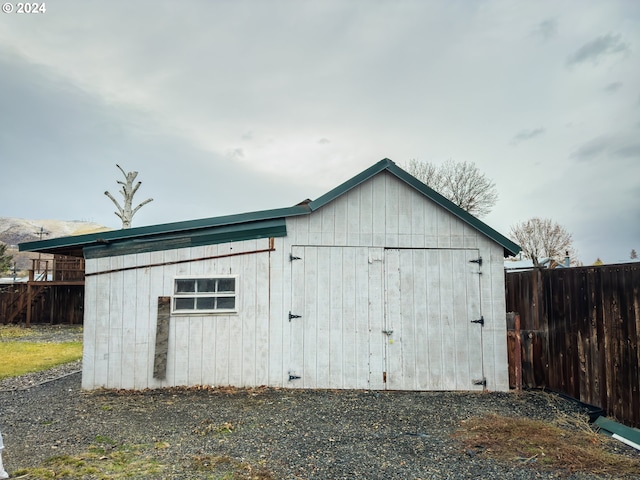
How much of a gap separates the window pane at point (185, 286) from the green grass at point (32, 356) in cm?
484

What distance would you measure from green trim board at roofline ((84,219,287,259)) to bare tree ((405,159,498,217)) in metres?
22.3

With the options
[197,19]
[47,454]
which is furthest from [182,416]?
[197,19]

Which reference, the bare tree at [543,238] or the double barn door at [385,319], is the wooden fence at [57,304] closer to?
the double barn door at [385,319]

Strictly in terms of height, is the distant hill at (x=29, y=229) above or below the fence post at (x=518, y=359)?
above

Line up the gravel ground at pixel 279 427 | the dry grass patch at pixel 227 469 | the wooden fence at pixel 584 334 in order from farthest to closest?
the wooden fence at pixel 584 334 → the gravel ground at pixel 279 427 → the dry grass patch at pixel 227 469

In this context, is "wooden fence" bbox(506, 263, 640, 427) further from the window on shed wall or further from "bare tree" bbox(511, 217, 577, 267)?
"bare tree" bbox(511, 217, 577, 267)

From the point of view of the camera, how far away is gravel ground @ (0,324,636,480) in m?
3.61

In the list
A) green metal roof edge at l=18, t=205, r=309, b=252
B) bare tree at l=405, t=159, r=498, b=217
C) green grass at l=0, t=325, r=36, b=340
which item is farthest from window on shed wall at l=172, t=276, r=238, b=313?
bare tree at l=405, t=159, r=498, b=217

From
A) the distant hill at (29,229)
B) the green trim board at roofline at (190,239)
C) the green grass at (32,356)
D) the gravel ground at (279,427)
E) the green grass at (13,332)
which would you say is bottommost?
the green grass at (13,332)

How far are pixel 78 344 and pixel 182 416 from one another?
1066 cm

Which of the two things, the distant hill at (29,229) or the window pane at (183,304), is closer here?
the window pane at (183,304)

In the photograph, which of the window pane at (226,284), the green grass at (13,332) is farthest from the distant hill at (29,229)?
the window pane at (226,284)

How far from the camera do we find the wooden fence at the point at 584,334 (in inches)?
187

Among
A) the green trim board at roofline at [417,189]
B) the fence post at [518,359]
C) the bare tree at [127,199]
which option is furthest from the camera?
the bare tree at [127,199]
